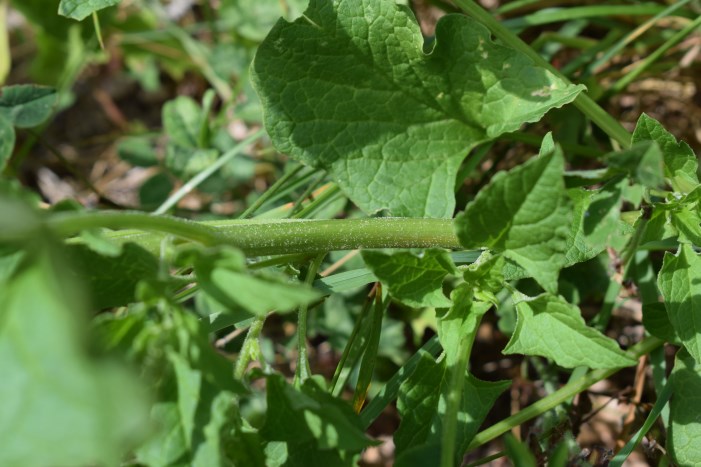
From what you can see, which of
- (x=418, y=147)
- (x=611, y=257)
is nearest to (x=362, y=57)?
(x=418, y=147)

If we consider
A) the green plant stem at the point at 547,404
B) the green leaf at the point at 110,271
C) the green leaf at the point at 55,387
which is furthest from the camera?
the green plant stem at the point at 547,404

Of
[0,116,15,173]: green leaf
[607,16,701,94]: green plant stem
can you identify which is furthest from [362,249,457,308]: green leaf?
[0,116,15,173]: green leaf

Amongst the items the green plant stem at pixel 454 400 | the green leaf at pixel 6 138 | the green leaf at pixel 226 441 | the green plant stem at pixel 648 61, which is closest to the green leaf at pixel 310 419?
the green leaf at pixel 226 441

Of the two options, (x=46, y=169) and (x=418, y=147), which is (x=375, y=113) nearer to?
(x=418, y=147)

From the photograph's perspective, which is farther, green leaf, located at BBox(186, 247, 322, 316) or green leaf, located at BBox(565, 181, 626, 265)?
green leaf, located at BBox(565, 181, 626, 265)

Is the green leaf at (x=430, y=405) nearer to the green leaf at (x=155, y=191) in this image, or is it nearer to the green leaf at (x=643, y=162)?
the green leaf at (x=643, y=162)

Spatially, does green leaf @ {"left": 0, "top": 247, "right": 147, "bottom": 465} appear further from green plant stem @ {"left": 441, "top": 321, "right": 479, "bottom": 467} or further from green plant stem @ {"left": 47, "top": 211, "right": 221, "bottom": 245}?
green plant stem @ {"left": 441, "top": 321, "right": 479, "bottom": 467}
